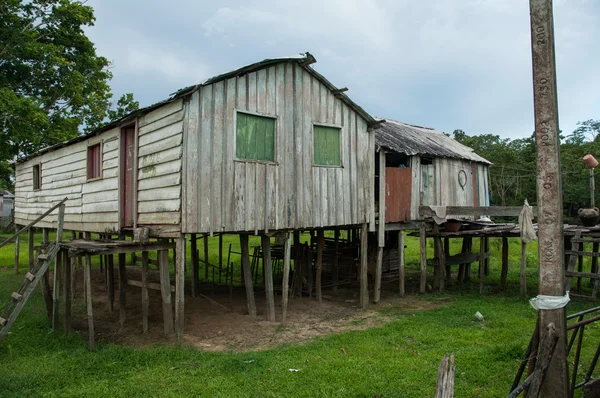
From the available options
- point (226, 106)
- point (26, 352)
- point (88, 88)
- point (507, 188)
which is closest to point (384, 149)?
point (226, 106)

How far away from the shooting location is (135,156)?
10320mm

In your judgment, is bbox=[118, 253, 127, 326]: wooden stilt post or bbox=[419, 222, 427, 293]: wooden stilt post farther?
bbox=[419, 222, 427, 293]: wooden stilt post

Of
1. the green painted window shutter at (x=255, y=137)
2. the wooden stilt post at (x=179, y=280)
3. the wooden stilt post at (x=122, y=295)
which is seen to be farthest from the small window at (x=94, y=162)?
the green painted window shutter at (x=255, y=137)

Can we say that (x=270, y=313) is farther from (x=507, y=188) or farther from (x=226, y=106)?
(x=507, y=188)

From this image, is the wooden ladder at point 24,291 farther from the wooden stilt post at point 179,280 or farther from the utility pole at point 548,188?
the utility pole at point 548,188

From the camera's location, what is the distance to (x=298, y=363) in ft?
25.6

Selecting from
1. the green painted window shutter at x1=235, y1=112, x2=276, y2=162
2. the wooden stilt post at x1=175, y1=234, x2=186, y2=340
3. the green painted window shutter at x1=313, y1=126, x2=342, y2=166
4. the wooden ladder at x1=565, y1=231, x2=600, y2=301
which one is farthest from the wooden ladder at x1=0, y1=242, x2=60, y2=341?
the wooden ladder at x1=565, y1=231, x2=600, y2=301

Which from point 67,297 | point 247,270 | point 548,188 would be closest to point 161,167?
point 247,270

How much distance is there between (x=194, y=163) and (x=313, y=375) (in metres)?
4.76

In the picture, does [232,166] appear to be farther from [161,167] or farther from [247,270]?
[247,270]

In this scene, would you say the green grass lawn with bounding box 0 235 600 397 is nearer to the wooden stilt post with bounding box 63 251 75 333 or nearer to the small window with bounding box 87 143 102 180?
the wooden stilt post with bounding box 63 251 75 333

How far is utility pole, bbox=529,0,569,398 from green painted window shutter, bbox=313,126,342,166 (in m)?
7.36

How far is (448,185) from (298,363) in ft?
35.0

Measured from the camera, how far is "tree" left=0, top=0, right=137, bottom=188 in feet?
62.6
